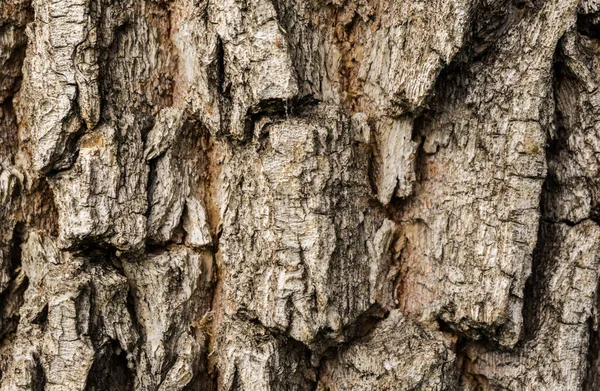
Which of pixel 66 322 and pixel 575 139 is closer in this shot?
pixel 66 322

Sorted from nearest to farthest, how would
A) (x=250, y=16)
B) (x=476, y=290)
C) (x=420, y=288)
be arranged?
(x=250, y=16) < (x=476, y=290) < (x=420, y=288)

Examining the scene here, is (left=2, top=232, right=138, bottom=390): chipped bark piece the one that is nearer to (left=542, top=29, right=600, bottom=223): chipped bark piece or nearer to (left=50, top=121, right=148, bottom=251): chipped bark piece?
(left=50, top=121, right=148, bottom=251): chipped bark piece

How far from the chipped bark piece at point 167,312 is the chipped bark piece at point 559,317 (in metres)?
1.09

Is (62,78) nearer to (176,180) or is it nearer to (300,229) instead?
(176,180)

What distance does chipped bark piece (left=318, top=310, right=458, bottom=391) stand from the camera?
1.92m

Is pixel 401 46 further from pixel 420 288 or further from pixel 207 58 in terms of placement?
pixel 420 288

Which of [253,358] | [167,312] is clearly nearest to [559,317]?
[253,358]

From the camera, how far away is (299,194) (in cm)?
182

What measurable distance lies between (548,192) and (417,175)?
0.47 meters

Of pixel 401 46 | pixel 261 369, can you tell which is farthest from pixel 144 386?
pixel 401 46

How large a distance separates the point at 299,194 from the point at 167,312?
2.08 ft

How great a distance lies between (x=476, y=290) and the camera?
192 cm

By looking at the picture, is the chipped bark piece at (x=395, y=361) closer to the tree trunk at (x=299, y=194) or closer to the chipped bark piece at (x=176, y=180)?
the tree trunk at (x=299, y=194)

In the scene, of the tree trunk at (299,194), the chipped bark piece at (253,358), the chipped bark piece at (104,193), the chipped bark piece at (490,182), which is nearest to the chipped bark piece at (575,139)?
the tree trunk at (299,194)
